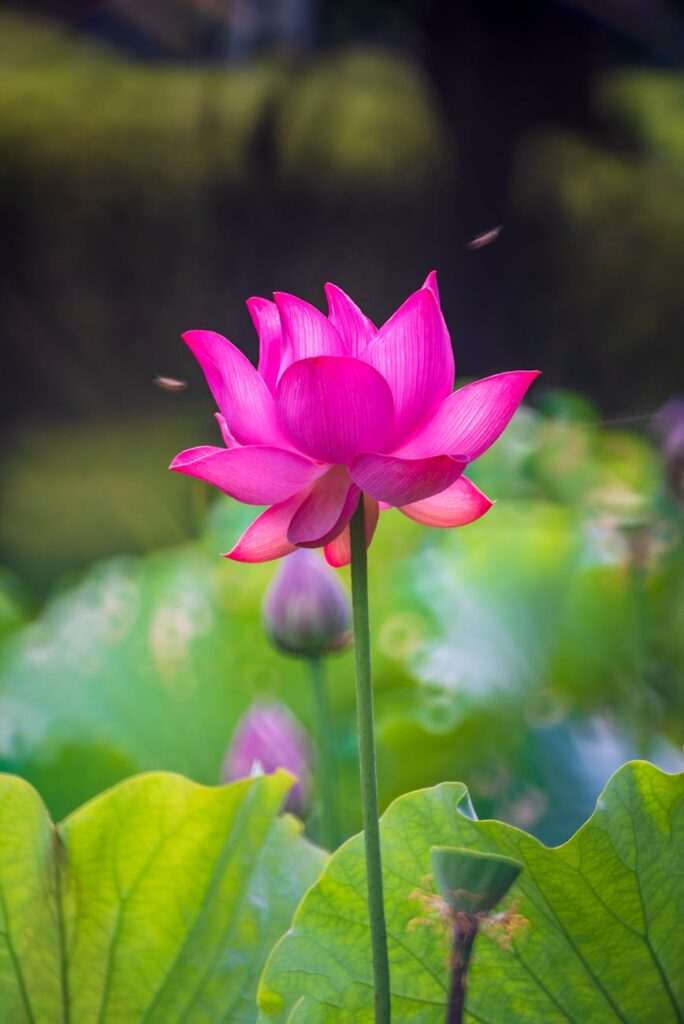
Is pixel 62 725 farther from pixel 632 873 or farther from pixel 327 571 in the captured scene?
pixel 632 873

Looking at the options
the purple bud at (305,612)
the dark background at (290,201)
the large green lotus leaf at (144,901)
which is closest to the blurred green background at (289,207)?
the dark background at (290,201)

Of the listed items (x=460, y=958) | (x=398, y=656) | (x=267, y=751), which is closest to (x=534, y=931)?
(x=460, y=958)

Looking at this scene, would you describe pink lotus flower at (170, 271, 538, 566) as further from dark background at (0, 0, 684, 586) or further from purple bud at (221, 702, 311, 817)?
dark background at (0, 0, 684, 586)

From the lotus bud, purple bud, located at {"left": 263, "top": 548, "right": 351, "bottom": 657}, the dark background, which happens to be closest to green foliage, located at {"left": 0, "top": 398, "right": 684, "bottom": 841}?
purple bud, located at {"left": 263, "top": 548, "right": 351, "bottom": 657}

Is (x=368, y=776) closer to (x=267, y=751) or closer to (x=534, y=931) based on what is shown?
(x=534, y=931)

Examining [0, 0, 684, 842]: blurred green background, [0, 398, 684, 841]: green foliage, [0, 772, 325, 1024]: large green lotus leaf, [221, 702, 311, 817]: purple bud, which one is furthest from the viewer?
[0, 0, 684, 842]: blurred green background

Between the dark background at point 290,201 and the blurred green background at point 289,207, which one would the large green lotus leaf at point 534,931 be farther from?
the dark background at point 290,201

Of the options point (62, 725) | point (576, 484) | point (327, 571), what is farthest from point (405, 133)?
point (327, 571)
